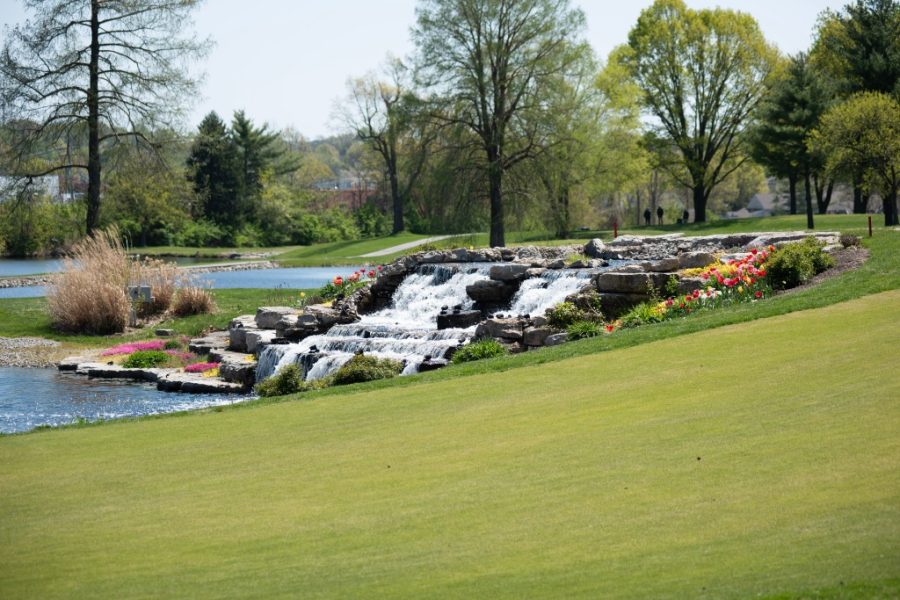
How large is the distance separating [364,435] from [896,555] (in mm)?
6092

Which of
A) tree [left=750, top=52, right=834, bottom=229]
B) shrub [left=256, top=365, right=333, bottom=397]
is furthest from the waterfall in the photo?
tree [left=750, top=52, right=834, bottom=229]

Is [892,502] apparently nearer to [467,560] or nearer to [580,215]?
[467,560]

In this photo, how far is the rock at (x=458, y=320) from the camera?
924 inches

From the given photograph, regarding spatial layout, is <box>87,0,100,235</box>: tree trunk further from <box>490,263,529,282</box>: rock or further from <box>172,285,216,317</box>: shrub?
<box>490,263,529,282</box>: rock

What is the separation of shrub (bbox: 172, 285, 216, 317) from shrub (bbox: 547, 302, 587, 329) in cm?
1266

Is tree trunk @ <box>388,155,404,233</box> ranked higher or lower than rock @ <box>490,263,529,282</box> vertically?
higher

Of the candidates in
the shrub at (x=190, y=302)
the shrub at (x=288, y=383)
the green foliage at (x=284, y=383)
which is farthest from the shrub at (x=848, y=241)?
the shrub at (x=190, y=302)

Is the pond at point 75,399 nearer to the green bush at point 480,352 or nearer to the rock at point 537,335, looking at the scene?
the green bush at point 480,352

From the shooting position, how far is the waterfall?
23250 millimetres

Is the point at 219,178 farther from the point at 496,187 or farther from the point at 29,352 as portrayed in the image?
the point at 29,352

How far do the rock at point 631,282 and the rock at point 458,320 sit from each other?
352 centimetres

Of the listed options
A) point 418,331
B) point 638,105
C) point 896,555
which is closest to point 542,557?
point 896,555

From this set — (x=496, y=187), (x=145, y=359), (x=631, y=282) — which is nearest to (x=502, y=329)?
(x=631, y=282)

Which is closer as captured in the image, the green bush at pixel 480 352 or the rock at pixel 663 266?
the green bush at pixel 480 352
